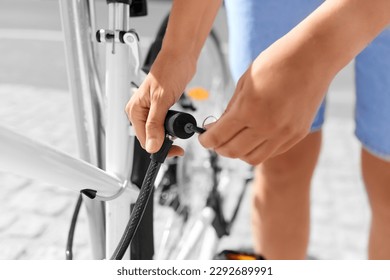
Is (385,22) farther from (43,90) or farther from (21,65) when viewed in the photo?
(21,65)

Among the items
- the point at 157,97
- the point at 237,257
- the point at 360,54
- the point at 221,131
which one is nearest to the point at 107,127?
the point at 157,97

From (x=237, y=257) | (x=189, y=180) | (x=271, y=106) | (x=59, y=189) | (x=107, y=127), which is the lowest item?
(x=59, y=189)

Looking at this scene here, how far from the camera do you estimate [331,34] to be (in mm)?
469

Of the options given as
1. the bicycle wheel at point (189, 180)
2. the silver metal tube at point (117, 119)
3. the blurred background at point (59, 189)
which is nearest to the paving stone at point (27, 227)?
Answer: the blurred background at point (59, 189)

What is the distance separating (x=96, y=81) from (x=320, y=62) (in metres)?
0.36

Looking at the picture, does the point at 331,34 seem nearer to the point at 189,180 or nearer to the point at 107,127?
the point at 107,127

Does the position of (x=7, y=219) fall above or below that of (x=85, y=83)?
below

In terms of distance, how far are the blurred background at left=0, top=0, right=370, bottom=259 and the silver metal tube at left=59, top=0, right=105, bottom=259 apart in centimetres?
12

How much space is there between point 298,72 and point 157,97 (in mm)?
184

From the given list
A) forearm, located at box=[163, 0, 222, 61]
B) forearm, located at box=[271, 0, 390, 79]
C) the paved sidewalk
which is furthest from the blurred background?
forearm, located at box=[271, 0, 390, 79]

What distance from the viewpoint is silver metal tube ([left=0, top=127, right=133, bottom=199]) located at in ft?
1.53

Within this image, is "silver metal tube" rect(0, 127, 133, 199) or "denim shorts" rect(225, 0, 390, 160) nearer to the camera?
"silver metal tube" rect(0, 127, 133, 199)

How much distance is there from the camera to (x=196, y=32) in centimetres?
65

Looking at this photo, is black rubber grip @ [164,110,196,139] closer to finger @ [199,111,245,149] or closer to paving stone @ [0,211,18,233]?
finger @ [199,111,245,149]
